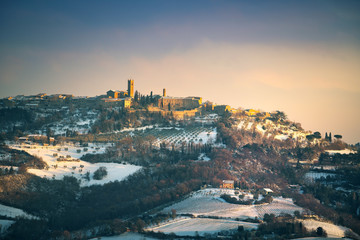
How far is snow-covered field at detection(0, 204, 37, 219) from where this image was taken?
5384 cm

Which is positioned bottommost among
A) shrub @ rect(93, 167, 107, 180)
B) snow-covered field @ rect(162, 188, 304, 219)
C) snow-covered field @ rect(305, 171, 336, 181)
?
snow-covered field @ rect(162, 188, 304, 219)

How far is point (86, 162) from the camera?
7800 centimetres

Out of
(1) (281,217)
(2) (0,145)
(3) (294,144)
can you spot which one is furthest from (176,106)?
(1) (281,217)

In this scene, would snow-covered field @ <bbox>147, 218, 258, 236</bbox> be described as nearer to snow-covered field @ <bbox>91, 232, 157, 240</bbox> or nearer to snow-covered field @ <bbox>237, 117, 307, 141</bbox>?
snow-covered field @ <bbox>91, 232, 157, 240</bbox>

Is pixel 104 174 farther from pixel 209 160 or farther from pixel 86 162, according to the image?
pixel 209 160

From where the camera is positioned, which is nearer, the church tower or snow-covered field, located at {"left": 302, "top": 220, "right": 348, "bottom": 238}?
snow-covered field, located at {"left": 302, "top": 220, "right": 348, "bottom": 238}

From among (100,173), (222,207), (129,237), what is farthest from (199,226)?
(100,173)

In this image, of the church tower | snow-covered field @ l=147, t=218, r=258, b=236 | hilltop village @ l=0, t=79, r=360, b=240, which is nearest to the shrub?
hilltop village @ l=0, t=79, r=360, b=240

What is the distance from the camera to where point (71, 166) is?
75000mm

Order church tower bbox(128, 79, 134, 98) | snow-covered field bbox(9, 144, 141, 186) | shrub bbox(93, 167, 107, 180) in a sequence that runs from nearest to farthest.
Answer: snow-covered field bbox(9, 144, 141, 186), shrub bbox(93, 167, 107, 180), church tower bbox(128, 79, 134, 98)

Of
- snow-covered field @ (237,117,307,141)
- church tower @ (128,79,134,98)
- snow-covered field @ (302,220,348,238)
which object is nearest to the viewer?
snow-covered field @ (302,220,348,238)

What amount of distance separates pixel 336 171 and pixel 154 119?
44794mm

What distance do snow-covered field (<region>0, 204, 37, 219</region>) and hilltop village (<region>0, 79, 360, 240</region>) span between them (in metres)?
0.23

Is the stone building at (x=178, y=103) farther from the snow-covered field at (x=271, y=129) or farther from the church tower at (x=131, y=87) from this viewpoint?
the snow-covered field at (x=271, y=129)
